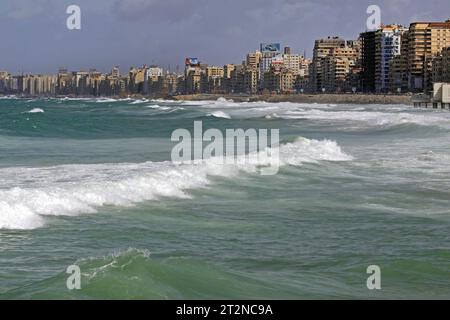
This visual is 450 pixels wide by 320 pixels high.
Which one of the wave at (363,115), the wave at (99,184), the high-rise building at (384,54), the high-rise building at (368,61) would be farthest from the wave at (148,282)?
the high-rise building at (368,61)

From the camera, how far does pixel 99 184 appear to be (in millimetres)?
16219

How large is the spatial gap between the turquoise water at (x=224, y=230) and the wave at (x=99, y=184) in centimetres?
4

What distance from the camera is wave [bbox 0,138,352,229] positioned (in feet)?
43.5

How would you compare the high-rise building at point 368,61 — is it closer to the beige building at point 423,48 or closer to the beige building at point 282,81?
the beige building at point 423,48

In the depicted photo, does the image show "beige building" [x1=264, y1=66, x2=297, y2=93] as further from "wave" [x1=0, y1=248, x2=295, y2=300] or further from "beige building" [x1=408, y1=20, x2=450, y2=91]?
"wave" [x1=0, y1=248, x2=295, y2=300]

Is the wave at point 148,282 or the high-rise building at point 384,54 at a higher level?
the high-rise building at point 384,54

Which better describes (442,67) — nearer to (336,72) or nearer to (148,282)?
(336,72)

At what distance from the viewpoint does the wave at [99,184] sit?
1327 cm

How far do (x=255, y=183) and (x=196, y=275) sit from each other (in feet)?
30.6

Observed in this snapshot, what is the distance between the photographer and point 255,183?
60.1 feet

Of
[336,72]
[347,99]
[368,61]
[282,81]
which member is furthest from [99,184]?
[282,81]

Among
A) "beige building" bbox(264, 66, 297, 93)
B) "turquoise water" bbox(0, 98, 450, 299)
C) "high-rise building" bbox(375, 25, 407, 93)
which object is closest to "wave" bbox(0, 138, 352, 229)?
"turquoise water" bbox(0, 98, 450, 299)

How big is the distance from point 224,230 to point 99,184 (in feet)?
15.6
